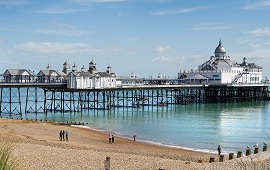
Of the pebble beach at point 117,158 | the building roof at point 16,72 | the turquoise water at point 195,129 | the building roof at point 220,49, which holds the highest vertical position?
the building roof at point 220,49

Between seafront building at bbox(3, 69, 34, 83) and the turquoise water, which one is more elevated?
seafront building at bbox(3, 69, 34, 83)

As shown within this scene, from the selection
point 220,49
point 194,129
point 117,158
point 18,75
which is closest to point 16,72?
point 18,75

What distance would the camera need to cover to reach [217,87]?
2810 inches

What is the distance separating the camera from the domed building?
77125 millimetres

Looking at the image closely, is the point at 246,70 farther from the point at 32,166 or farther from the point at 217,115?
the point at 32,166

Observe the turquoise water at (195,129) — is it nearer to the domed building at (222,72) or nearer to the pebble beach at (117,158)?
the pebble beach at (117,158)

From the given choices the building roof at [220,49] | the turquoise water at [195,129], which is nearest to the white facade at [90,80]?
the turquoise water at [195,129]

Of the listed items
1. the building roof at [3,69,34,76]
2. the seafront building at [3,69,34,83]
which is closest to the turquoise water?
the seafront building at [3,69,34,83]

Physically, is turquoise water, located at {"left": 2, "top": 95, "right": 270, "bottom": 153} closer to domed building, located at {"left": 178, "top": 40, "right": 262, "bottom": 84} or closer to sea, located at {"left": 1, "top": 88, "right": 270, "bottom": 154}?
sea, located at {"left": 1, "top": 88, "right": 270, "bottom": 154}

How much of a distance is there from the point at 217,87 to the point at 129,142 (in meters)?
45.2

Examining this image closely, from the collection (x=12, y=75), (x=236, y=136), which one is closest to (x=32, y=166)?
(x=236, y=136)

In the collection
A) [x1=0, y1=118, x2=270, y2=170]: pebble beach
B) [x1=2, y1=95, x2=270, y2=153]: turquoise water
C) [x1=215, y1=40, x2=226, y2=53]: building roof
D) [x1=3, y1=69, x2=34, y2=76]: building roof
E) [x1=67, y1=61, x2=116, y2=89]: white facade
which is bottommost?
[x1=2, y1=95, x2=270, y2=153]: turquoise water

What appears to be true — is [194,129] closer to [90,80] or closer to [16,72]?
[90,80]

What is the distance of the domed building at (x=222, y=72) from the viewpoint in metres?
77.1
